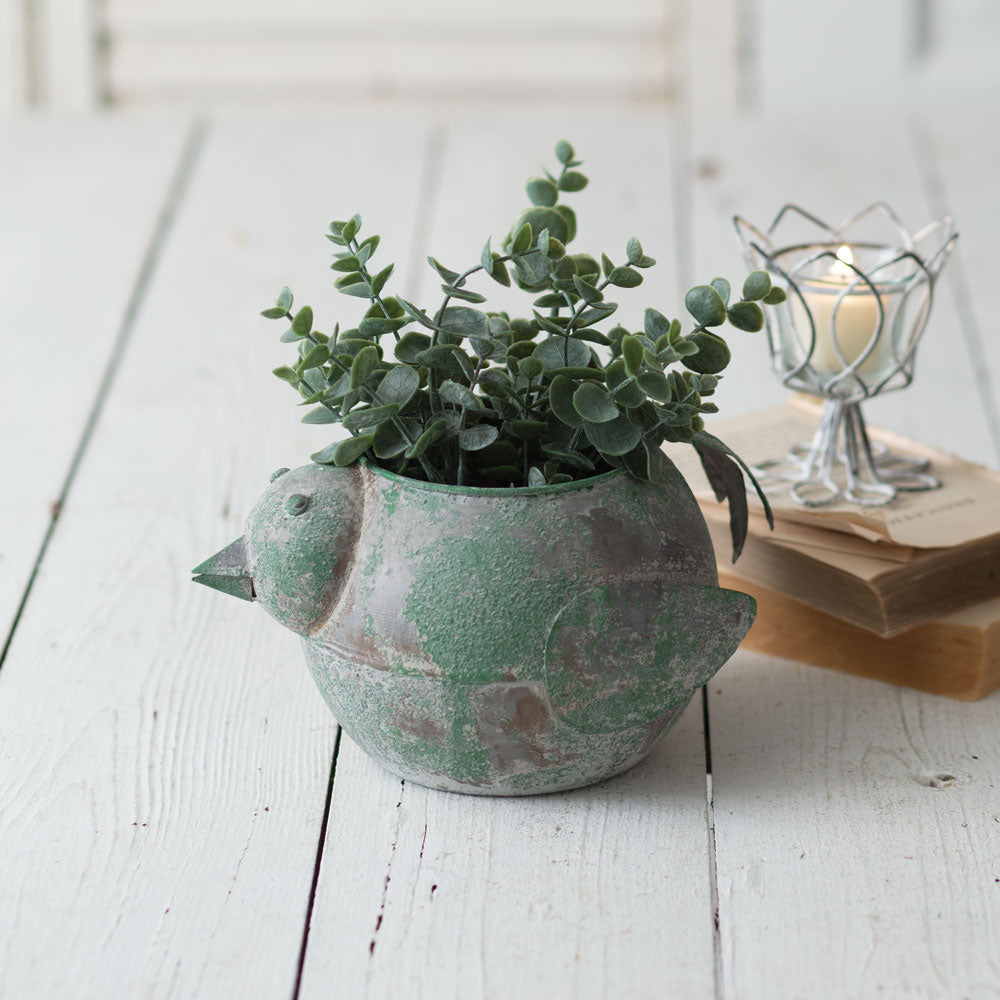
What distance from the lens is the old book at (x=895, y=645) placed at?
0.80 metres

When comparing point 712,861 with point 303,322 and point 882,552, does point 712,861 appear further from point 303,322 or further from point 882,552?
point 303,322

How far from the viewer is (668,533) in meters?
0.68

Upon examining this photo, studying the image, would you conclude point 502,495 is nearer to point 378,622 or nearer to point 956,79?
point 378,622

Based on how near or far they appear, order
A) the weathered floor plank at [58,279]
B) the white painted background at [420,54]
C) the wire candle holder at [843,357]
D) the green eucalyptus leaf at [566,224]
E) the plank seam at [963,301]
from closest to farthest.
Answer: the green eucalyptus leaf at [566,224] → the wire candle holder at [843,357] → the weathered floor plank at [58,279] → the plank seam at [963,301] → the white painted background at [420,54]

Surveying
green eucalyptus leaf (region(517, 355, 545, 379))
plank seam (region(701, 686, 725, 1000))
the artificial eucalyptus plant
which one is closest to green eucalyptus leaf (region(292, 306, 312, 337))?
the artificial eucalyptus plant

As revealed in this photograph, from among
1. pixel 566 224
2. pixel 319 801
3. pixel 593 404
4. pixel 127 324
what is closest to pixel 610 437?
pixel 593 404

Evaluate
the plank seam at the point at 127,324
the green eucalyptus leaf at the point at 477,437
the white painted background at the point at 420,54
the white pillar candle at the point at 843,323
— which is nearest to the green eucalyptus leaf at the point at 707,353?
the green eucalyptus leaf at the point at 477,437

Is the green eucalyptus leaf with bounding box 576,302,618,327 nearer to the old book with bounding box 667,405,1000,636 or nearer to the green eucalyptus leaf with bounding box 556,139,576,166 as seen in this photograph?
the green eucalyptus leaf with bounding box 556,139,576,166

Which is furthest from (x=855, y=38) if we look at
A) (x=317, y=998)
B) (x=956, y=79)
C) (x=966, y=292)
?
(x=317, y=998)

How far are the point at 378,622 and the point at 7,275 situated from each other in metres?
1.02

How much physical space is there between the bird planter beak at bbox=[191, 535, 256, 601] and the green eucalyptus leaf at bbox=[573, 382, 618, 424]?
0.60ft

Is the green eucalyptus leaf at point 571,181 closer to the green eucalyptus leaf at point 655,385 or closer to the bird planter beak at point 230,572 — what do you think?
the green eucalyptus leaf at point 655,385

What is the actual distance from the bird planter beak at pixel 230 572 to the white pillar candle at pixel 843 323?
39 cm

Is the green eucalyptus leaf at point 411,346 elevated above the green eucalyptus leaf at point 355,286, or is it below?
below
